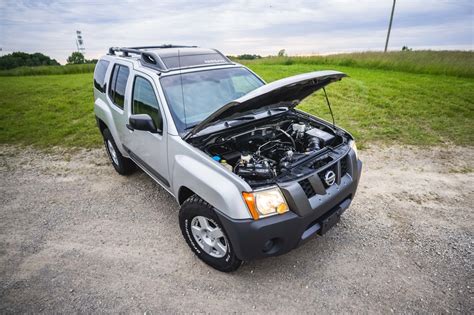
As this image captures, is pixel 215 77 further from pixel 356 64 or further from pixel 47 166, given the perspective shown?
pixel 356 64

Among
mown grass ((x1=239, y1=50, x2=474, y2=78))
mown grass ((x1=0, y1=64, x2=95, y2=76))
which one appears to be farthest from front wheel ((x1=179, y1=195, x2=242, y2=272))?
mown grass ((x1=0, y1=64, x2=95, y2=76))

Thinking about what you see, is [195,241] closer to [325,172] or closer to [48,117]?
[325,172]

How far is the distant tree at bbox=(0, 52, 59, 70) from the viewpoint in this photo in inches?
893

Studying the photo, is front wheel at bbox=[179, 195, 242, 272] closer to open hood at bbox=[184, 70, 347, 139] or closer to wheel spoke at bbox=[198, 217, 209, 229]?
wheel spoke at bbox=[198, 217, 209, 229]

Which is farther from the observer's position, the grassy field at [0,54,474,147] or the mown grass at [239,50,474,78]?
the mown grass at [239,50,474,78]

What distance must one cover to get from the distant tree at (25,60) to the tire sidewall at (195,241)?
2533 cm

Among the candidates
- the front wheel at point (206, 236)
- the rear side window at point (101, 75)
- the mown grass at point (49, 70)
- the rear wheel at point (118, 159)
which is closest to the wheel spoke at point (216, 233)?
the front wheel at point (206, 236)

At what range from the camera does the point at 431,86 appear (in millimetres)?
9461

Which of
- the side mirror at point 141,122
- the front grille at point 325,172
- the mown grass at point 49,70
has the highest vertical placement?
the mown grass at point 49,70

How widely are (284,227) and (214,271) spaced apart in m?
0.99

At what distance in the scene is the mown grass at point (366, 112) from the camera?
19.2 feet

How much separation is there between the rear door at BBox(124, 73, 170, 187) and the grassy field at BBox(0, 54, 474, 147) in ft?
10.0

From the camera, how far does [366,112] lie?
707 centimetres

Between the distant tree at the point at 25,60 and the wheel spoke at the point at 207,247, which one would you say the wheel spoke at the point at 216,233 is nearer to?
the wheel spoke at the point at 207,247
